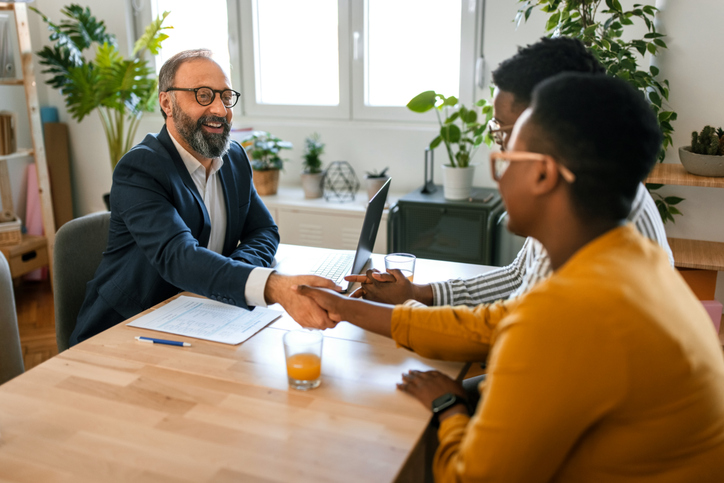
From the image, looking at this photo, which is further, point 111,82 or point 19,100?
point 19,100

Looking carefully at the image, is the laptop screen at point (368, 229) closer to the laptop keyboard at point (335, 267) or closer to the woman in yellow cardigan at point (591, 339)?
the laptop keyboard at point (335, 267)

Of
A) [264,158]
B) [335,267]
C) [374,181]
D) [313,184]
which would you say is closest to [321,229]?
Result: [313,184]

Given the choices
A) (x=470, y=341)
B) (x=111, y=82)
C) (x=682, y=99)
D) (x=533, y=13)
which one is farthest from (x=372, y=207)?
(x=111, y=82)

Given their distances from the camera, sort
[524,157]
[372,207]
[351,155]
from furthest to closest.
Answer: [351,155] → [372,207] → [524,157]

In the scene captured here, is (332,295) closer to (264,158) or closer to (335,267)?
(335,267)

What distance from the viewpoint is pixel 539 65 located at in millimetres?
1401

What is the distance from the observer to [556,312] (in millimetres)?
792

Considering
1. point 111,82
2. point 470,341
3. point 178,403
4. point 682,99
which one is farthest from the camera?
point 111,82

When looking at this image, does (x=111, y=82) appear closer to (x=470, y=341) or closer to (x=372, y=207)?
(x=372, y=207)

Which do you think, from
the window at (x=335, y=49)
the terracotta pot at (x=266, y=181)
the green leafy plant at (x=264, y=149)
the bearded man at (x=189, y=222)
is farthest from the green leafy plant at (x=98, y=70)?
the bearded man at (x=189, y=222)

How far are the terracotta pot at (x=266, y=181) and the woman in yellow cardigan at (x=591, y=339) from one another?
8.77ft

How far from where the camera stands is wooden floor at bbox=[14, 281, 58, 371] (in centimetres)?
295

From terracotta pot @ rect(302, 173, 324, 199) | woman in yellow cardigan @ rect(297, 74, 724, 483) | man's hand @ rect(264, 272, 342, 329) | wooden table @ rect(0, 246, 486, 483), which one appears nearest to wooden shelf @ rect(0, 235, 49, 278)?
terracotta pot @ rect(302, 173, 324, 199)

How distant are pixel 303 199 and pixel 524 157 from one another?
2727 mm
